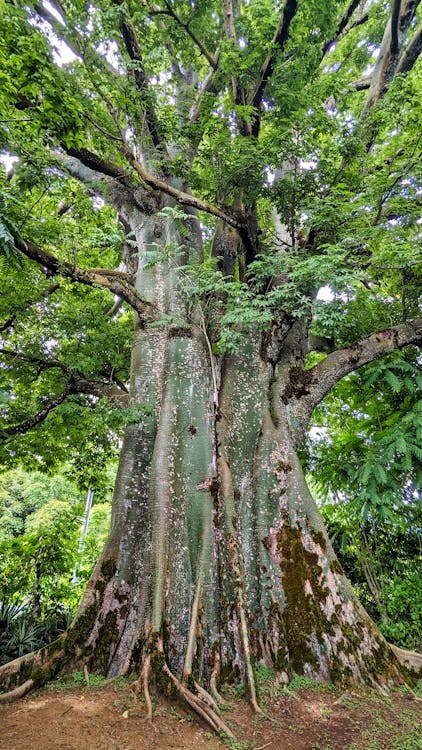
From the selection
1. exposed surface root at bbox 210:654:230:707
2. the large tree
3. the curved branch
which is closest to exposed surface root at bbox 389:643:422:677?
the large tree

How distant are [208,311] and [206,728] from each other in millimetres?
4385

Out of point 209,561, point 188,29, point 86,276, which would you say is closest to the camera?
point 209,561

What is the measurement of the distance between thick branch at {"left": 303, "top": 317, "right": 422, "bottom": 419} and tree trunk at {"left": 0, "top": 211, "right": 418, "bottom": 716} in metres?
0.21

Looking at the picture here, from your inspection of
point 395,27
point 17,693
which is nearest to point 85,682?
point 17,693

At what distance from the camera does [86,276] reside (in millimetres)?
4281

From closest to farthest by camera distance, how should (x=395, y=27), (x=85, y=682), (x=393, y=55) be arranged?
(x=85, y=682) < (x=395, y=27) < (x=393, y=55)

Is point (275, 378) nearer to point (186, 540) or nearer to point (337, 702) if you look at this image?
point (186, 540)

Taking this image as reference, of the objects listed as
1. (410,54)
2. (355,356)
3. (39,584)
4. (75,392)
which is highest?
(410,54)

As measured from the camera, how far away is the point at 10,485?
2334cm

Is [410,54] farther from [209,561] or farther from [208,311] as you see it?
[209,561]

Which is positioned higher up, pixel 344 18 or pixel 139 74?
pixel 344 18

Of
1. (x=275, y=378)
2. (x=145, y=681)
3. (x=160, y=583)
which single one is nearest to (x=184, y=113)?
(x=275, y=378)

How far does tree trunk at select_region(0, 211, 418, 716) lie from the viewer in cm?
334

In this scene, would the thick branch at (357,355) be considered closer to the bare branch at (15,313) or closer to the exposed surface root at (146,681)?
the exposed surface root at (146,681)
